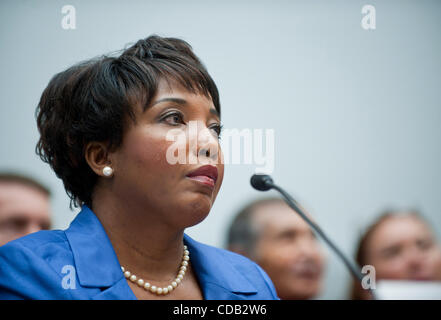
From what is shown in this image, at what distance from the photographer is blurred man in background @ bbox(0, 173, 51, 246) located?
1895 mm

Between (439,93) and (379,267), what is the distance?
2.96 feet

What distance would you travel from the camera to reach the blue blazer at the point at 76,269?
1275 mm

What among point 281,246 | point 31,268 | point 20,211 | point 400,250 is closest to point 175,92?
point 31,268

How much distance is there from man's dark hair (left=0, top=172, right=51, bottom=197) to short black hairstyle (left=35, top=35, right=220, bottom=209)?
0.48 meters

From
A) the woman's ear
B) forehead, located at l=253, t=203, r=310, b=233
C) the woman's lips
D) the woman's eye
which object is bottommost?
forehead, located at l=253, t=203, r=310, b=233

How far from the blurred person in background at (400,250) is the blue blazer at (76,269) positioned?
68 cm

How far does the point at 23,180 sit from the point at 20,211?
18cm

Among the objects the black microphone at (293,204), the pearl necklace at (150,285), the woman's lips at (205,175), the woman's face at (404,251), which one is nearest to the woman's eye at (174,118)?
the woman's lips at (205,175)

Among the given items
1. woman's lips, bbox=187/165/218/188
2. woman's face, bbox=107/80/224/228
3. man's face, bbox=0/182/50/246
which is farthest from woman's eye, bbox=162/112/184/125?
man's face, bbox=0/182/50/246

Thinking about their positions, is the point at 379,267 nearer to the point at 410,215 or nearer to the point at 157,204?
the point at 410,215

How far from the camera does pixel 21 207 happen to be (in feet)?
6.36

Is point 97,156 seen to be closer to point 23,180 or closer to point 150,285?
point 150,285

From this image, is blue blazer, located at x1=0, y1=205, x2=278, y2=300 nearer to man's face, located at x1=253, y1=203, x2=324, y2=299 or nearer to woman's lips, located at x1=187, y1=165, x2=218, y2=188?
woman's lips, located at x1=187, y1=165, x2=218, y2=188

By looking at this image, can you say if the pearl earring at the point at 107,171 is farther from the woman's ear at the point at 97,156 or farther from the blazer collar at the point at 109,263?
the blazer collar at the point at 109,263
